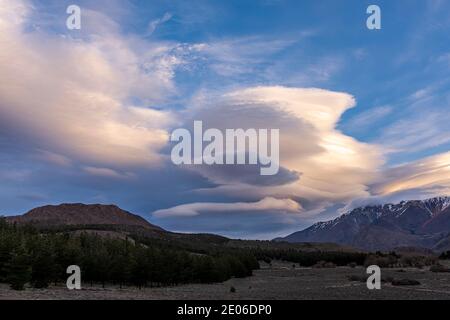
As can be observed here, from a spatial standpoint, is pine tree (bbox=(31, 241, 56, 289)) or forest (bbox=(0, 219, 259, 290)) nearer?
forest (bbox=(0, 219, 259, 290))

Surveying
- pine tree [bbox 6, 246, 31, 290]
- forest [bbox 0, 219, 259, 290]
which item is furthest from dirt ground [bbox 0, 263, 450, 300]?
forest [bbox 0, 219, 259, 290]

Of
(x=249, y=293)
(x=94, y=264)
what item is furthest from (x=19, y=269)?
(x=249, y=293)

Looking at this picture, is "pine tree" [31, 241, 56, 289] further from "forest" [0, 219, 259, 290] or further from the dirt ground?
the dirt ground

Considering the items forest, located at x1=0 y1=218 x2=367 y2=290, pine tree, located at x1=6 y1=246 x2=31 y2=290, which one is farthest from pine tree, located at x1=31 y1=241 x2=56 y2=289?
pine tree, located at x1=6 y1=246 x2=31 y2=290

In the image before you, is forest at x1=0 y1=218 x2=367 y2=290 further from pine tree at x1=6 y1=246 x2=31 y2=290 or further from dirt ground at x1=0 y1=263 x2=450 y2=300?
dirt ground at x1=0 y1=263 x2=450 y2=300

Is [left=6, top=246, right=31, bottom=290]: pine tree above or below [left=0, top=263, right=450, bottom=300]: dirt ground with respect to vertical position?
above

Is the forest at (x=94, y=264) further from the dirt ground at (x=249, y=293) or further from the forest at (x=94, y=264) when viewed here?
the dirt ground at (x=249, y=293)

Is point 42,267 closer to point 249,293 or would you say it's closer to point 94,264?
point 94,264

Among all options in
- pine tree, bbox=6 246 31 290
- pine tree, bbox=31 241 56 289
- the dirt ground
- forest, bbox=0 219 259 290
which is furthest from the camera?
pine tree, bbox=31 241 56 289

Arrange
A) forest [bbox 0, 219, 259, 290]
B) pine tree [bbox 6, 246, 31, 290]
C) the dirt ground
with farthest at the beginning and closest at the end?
forest [bbox 0, 219, 259, 290], pine tree [bbox 6, 246, 31, 290], the dirt ground
